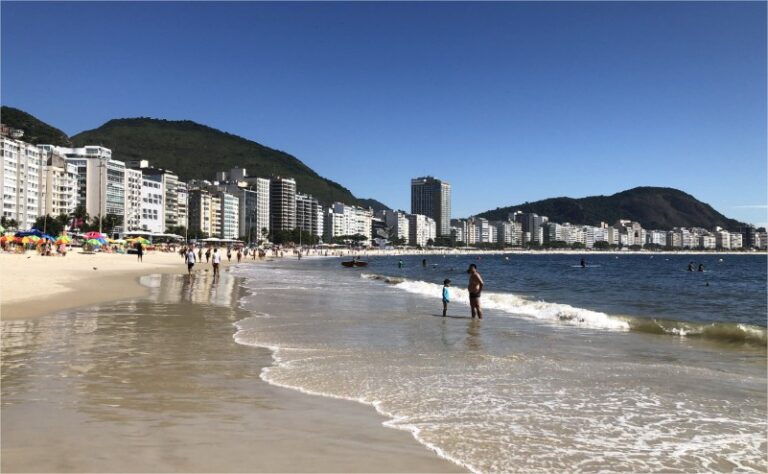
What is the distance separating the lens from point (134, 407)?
20.6ft

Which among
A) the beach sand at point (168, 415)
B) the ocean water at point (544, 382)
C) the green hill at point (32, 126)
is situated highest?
the green hill at point (32, 126)

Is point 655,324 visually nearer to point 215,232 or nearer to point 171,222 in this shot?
point 171,222

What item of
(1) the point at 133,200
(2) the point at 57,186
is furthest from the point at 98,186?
(2) the point at 57,186

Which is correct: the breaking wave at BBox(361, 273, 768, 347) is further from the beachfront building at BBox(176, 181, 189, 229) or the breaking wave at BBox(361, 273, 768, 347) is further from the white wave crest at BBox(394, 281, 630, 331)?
the beachfront building at BBox(176, 181, 189, 229)

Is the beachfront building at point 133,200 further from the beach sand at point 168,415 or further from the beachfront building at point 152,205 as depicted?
the beach sand at point 168,415

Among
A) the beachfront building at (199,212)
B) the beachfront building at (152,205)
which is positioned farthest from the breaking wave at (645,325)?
the beachfront building at (199,212)

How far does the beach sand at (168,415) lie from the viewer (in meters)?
4.79

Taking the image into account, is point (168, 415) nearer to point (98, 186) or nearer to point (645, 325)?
point (645, 325)

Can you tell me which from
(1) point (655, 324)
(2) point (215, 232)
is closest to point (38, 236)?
(1) point (655, 324)

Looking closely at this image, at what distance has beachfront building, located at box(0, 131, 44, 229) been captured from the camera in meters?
106

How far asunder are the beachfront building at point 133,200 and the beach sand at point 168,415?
140 metres

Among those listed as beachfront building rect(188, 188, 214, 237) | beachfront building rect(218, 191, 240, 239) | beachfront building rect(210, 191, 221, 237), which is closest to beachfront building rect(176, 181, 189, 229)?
beachfront building rect(188, 188, 214, 237)

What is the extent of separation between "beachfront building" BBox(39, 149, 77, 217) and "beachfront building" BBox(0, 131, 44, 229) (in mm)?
2106

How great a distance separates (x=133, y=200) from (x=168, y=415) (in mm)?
150284
